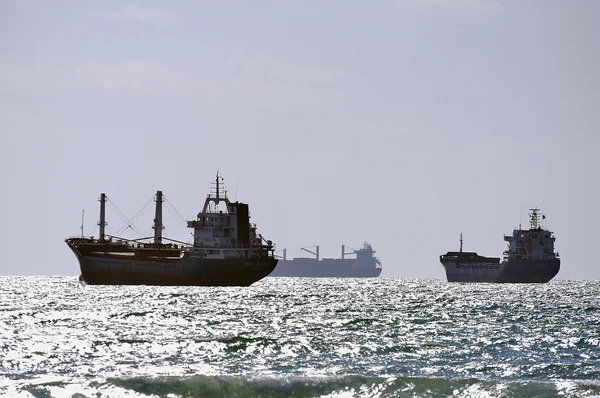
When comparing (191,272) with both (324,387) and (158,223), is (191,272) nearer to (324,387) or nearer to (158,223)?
(158,223)

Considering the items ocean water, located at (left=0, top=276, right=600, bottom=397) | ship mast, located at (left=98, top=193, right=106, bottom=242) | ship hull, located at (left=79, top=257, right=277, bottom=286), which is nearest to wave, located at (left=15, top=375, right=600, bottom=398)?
ocean water, located at (left=0, top=276, right=600, bottom=397)

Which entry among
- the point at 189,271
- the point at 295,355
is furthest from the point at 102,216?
the point at 295,355

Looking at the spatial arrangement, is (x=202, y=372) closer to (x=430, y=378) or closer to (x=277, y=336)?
(x=430, y=378)

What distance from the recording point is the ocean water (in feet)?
82.3

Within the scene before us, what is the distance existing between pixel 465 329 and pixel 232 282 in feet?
260

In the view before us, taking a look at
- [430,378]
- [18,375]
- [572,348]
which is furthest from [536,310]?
[18,375]

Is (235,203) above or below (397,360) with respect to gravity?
above

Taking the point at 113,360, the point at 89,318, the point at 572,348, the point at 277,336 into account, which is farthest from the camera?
the point at 89,318

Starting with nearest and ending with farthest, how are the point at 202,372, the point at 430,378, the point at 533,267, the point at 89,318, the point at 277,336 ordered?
the point at 430,378, the point at 202,372, the point at 277,336, the point at 89,318, the point at 533,267

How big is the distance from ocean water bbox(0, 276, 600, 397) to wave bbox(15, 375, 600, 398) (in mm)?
34

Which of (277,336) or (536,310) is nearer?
(277,336)

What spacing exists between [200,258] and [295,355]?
89768mm

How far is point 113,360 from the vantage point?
31625 millimetres

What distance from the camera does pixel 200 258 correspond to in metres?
123
